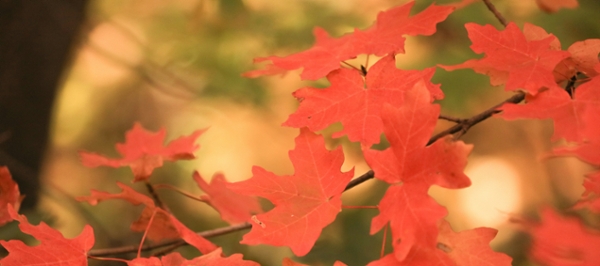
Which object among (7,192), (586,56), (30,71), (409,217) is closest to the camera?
(409,217)

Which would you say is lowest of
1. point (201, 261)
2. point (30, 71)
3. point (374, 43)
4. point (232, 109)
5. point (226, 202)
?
point (232, 109)

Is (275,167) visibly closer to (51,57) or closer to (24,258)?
(51,57)

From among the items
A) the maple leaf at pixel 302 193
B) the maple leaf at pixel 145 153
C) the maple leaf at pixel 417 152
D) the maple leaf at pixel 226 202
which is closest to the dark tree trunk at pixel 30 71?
the maple leaf at pixel 145 153

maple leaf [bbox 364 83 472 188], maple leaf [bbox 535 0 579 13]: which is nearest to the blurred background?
maple leaf [bbox 535 0 579 13]

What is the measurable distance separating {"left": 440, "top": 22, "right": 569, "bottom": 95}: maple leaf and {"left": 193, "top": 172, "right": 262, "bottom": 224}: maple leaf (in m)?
0.51

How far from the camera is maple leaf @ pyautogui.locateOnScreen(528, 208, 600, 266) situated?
0.46m

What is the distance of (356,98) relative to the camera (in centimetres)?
64

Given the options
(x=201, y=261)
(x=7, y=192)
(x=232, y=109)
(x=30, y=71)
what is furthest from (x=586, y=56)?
(x=232, y=109)

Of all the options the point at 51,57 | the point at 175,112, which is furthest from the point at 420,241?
the point at 175,112

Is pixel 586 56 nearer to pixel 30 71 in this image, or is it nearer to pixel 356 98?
pixel 356 98

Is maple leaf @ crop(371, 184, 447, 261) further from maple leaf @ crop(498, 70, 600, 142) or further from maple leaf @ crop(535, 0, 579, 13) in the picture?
maple leaf @ crop(535, 0, 579, 13)

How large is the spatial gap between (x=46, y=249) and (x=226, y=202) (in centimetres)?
38

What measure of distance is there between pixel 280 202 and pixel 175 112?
1699 millimetres

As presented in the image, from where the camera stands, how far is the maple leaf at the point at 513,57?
0.58 metres
